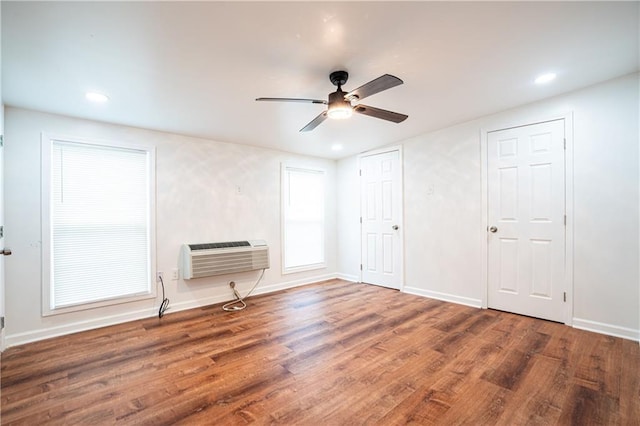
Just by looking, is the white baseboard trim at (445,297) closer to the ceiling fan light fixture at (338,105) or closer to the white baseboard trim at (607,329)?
the white baseboard trim at (607,329)

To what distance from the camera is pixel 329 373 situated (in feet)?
6.91

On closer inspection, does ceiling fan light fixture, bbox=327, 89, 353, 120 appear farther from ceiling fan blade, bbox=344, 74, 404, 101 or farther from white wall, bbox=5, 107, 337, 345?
white wall, bbox=5, 107, 337, 345

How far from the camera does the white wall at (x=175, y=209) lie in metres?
2.73

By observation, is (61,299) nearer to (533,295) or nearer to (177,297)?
(177,297)

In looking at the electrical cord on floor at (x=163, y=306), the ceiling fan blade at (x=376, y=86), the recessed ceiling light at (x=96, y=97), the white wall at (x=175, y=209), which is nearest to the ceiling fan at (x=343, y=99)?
the ceiling fan blade at (x=376, y=86)

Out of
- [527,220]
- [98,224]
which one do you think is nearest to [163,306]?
[98,224]

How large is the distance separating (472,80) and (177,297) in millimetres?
4048

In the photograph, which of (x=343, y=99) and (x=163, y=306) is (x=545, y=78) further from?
(x=163, y=306)

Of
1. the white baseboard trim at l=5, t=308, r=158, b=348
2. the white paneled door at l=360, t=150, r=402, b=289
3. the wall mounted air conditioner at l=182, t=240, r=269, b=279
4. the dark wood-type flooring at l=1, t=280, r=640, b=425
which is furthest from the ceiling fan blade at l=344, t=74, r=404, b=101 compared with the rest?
the white baseboard trim at l=5, t=308, r=158, b=348

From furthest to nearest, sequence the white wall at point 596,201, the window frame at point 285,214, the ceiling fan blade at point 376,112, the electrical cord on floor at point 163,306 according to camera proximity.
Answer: the window frame at point 285,214 < the electrical cord on floor at point 163,306 < the white wall at point 596,201 < the ceiling fan blade at point 376,112

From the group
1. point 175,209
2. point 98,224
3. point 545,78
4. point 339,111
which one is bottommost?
point 98,224

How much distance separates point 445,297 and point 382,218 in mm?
1494

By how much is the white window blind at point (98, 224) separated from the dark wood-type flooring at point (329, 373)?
50 centimetres

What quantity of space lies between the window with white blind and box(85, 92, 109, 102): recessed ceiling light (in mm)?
718
